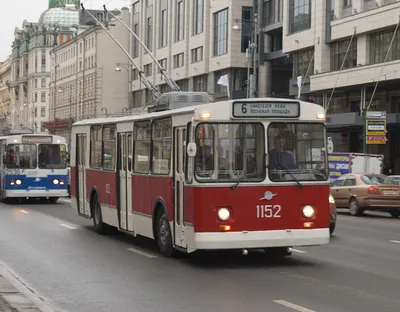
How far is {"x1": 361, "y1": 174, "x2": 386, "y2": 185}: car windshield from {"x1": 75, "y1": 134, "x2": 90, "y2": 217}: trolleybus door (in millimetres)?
12225

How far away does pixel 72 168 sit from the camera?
70.6 feet

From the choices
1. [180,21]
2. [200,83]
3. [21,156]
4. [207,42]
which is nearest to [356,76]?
[21,156]

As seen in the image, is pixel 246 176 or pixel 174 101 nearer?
pixel 246 176

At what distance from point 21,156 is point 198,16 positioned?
46.9m

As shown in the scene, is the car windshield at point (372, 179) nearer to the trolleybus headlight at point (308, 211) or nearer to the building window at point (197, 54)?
the trolleybus headlight at point (308, 211)

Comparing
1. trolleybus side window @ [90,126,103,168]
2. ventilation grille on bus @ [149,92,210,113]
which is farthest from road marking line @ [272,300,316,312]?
trolleybus side window @ [90,126,103,168]

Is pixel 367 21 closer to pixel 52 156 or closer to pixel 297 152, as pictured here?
pixel 52 156

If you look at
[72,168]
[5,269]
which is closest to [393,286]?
[5,269]

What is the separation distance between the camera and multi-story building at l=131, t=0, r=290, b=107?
68250 millimetres

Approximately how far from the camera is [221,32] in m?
72.4

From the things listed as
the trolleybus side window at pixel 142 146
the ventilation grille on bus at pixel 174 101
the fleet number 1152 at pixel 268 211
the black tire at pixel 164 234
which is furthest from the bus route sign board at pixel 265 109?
the ventilation grille on bus at pixel 174 101

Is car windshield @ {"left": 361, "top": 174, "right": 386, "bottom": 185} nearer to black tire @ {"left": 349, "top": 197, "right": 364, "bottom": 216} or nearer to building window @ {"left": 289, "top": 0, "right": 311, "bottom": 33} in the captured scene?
black tire @ {"left": 349, "top": 197, "right": 364, "bottom": 216}

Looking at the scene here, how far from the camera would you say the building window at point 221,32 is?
234ft

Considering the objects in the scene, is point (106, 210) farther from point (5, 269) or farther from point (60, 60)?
point (60, 60)
